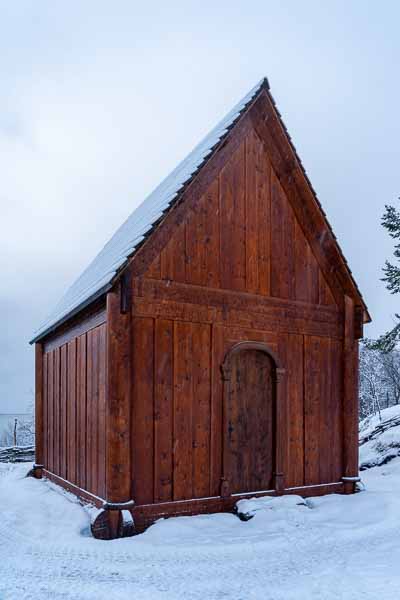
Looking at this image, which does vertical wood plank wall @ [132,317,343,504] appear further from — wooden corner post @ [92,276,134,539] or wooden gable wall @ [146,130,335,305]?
wooden gable wall @ [146,130,335,305]

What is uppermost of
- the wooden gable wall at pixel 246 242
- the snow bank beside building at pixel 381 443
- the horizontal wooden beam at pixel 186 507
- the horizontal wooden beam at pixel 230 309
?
the wooden gable wall at pixel 246 242

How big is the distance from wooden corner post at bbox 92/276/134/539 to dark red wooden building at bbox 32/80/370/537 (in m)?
0.02

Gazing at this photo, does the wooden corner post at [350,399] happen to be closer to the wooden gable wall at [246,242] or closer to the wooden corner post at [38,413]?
the wooden gable wall at [246,242]


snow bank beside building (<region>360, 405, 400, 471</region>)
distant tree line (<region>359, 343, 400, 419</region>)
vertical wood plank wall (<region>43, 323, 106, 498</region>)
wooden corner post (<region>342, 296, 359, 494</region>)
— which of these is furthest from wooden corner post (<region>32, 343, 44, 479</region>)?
distant tree line (<region>359, 343, 400, 419</region>)

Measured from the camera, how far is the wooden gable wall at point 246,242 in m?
9.12

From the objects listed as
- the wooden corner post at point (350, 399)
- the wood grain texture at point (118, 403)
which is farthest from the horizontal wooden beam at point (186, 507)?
the wooden corner post at point (350, 399)

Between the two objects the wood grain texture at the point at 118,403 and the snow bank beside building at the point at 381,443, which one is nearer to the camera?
the wood grain texture at the point at 118,403

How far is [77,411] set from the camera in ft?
33.1

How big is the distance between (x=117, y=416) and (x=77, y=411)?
2.50m

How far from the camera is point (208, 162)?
925 cm

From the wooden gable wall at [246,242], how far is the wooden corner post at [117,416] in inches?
33.3

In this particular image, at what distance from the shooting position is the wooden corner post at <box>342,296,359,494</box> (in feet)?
35.4

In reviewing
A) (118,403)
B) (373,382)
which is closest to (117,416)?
(118,403)

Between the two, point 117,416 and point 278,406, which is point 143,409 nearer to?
point 117,416
